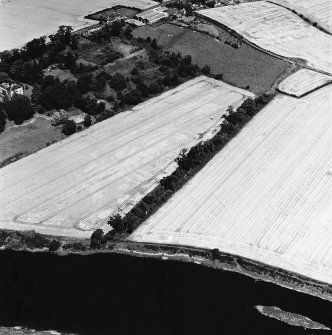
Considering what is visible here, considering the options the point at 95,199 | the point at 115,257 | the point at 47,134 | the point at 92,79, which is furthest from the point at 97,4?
the point at 115,257

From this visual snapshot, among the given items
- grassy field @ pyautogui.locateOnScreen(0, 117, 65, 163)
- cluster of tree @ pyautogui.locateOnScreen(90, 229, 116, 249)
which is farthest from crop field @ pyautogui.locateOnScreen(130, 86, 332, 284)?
grassy field @ pyautogui.locateOnScreen(0, 117, 65, 163)

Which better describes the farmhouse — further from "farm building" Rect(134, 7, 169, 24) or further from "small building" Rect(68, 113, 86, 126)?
"farm building" Rect(134, 7, 169, 24)

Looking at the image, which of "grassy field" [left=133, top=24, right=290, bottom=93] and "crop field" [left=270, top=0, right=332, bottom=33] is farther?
"crop field" [left=270, top=0, right=332, bottom=33]

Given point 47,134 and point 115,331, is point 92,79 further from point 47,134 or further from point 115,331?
point 115,331

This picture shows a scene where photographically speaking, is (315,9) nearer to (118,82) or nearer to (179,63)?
(179,63)

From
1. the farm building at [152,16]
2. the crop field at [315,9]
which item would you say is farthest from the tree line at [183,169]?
the crop field at [315,9]

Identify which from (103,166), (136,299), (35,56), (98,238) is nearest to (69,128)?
(103,166)
